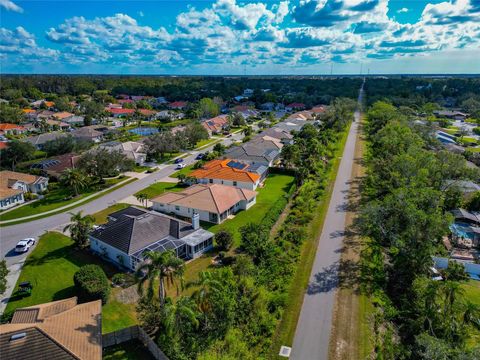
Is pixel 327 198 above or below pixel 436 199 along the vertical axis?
below

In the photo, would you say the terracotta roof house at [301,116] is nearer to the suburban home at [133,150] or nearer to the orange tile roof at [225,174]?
the suburban home at [133,150]

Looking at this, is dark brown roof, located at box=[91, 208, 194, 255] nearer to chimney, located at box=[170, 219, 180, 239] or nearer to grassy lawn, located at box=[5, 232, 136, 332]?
chimney, located at box=[170, 219, 180, 239]

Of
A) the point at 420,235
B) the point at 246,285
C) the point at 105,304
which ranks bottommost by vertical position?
the point at 105,304

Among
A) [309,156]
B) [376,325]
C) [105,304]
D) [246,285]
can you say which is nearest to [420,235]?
[376,325]

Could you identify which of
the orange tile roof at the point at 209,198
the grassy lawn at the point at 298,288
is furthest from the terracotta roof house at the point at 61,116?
the grassy lawn at the point at 298,288

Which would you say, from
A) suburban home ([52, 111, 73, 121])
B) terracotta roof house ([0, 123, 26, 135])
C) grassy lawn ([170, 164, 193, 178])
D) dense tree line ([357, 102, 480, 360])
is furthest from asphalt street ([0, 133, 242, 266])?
suburban home ([52, 111, 73, 121])

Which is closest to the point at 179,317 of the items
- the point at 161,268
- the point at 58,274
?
the point at 161,268

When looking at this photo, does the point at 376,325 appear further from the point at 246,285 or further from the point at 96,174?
the point at 96,174

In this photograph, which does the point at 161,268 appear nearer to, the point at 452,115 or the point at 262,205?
the point at 262,205
